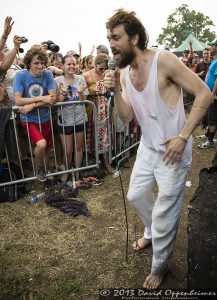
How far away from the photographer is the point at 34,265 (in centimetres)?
294

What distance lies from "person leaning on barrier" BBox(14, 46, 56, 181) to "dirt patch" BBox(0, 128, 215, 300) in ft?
3.30

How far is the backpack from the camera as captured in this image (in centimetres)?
428

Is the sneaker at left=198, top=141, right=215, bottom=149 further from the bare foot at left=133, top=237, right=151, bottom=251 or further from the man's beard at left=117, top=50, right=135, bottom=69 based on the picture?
the man's beard at left=117, top=50, right=135, bottom=69

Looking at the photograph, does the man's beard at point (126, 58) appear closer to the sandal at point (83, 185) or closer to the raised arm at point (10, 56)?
the raised arm at point (10, 56)

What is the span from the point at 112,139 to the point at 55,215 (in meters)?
2.01

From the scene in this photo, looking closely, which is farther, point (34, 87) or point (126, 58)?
point (34, 87)

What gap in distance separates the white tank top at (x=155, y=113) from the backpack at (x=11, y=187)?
281cm

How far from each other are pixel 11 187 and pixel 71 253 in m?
1.77

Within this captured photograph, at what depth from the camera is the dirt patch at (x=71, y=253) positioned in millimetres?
2639

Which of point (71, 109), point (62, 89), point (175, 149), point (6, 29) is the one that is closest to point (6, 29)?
point (6, 29)

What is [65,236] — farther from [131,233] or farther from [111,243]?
[131,233]

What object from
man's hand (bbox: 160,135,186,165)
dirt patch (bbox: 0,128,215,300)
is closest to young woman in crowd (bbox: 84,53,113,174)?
dirt patch (bbox: 0,128,215,300)

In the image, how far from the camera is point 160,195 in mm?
2291

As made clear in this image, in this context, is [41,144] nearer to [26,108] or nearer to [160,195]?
[26,108]
